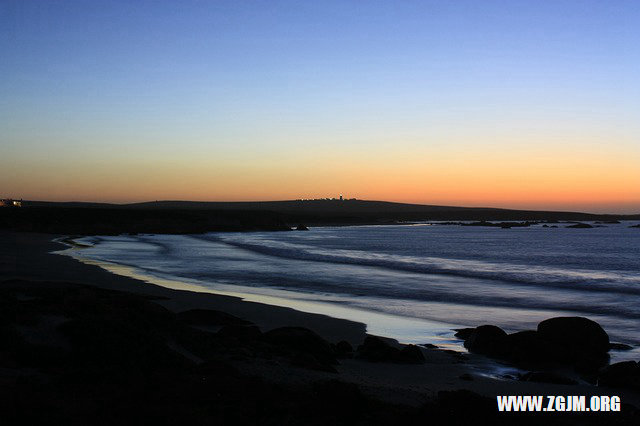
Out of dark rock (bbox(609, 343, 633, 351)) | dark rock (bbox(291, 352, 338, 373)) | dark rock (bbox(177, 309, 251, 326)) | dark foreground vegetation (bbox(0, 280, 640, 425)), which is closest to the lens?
dark foreground vegetation (bbox(0, 280, 640, 425))

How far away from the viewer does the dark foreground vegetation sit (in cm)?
728

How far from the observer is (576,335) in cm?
1370

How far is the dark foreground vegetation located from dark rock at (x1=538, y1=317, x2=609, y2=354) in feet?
12.8

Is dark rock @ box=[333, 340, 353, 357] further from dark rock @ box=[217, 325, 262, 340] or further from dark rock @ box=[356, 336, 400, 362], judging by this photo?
dark rock @ box=[217, 325, 262, 340]

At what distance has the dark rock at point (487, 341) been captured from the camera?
13.5 metres

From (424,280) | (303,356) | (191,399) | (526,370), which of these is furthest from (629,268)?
(191,399)

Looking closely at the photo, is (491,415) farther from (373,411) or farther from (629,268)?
(629,268)

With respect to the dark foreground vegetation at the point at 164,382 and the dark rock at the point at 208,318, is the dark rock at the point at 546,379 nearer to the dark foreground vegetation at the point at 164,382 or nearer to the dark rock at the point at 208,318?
the dark foreground vegetation at the point at 164,382

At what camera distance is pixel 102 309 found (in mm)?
12414

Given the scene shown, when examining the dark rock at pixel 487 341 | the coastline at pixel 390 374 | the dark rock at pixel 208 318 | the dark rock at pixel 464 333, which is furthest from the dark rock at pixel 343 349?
the dark rock at pixel 208 318

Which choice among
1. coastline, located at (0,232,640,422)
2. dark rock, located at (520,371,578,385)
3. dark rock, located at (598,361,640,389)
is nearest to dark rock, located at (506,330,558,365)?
coastline, located at (0,232,640,422)

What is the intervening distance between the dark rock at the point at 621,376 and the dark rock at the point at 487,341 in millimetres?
2560

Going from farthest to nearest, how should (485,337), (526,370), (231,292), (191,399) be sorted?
(231,292), (485,337), (526,370), (191,399)

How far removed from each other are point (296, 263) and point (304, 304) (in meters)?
18.5
